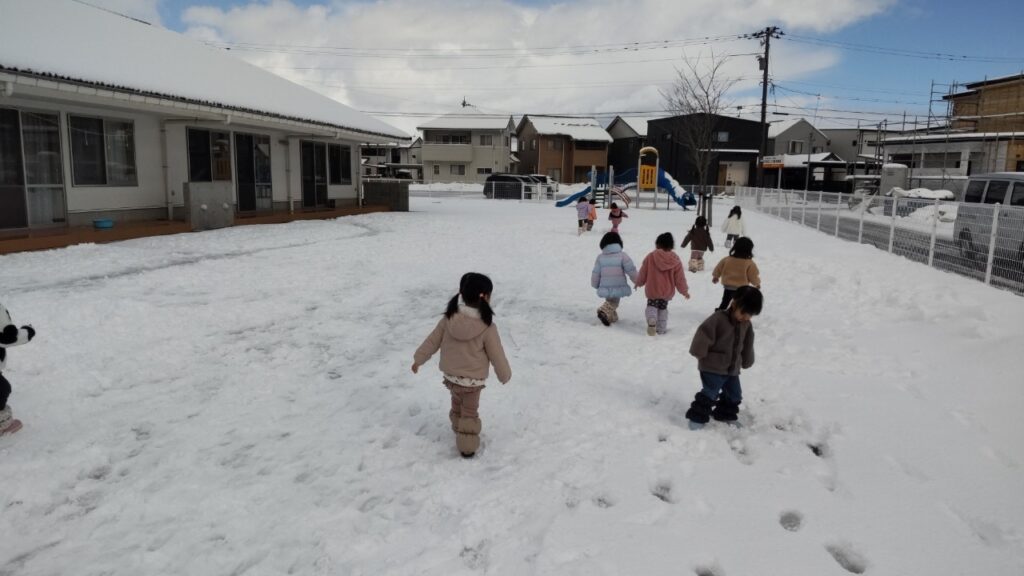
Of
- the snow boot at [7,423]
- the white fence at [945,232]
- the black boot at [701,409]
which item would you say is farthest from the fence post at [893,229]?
the snow boot at [7,423]

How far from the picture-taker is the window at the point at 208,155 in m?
15.5

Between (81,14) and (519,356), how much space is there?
48.4 ft

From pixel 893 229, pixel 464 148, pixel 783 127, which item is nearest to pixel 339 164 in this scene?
pixel 893 229

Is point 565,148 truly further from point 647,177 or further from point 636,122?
point 647,177

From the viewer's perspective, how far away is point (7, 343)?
396 centimetres

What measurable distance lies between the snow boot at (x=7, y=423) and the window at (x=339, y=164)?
1866 cm

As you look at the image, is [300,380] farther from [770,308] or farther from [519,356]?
[770,308]

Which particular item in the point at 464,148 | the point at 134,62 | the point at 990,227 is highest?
the point at 464,148

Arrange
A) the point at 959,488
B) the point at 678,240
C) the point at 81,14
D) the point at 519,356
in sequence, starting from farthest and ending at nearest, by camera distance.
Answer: the point at 678,240, the point at 81,14, the point at 519,356, the point at 959,488

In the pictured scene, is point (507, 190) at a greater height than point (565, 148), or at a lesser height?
lesser

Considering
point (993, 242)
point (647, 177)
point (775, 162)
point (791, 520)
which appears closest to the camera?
point (791, 520)

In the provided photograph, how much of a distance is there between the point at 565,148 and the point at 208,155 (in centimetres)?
4420

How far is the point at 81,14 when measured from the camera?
14.7 metres

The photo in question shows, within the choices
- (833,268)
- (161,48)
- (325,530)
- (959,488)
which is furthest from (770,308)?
(161,48)
